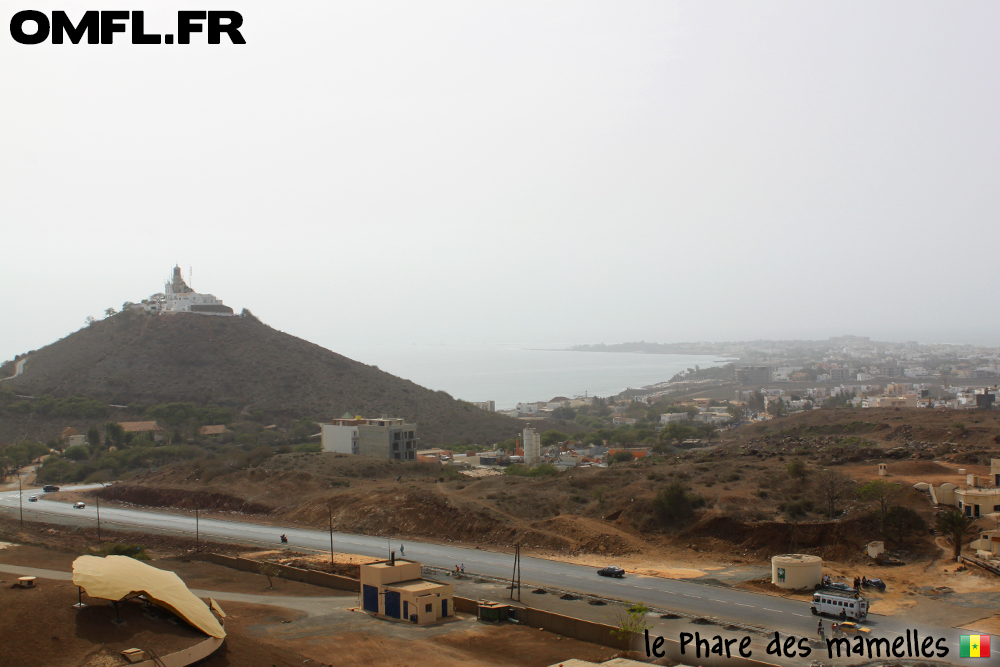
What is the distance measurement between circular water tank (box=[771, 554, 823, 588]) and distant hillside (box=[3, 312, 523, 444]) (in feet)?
212

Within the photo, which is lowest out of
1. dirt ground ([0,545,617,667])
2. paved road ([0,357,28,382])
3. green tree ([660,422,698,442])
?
green tree ([660,422,698,442])

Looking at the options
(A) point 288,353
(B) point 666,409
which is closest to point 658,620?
(A) point 288,353

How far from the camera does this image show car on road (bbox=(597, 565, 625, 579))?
30.5 meters

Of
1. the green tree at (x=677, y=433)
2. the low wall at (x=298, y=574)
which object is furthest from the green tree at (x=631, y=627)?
the green tree at (x=677, y=433)

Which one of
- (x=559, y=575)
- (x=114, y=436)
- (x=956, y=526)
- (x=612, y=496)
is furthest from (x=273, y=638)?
(x=114, y=436)

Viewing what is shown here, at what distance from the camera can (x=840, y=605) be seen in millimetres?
23719

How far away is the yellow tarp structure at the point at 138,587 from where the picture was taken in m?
20.1

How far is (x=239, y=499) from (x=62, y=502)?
13174mm

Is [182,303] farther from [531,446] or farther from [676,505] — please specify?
[676,505]

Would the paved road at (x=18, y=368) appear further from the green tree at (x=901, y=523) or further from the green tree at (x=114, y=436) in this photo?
the green tree at (x=901, y=523)

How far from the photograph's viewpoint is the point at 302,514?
47.5m

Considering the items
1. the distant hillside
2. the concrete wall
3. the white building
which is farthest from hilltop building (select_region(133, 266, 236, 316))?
the white building

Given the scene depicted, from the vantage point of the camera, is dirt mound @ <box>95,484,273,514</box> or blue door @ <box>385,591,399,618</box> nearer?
blue door @ <box>385,591,399,618</box>

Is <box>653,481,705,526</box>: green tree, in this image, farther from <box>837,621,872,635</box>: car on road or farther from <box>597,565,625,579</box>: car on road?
<box>837,621,872,635</box>: car on road
